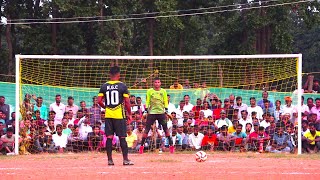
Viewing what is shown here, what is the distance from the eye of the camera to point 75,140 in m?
19.8

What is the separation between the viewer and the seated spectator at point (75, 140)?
64.8 feet

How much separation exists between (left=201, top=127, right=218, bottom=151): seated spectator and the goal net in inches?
69.8

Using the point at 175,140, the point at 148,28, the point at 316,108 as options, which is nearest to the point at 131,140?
the point at 175,140

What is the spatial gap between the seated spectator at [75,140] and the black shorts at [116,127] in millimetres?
5769

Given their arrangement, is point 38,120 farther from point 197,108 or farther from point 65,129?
point 197,108

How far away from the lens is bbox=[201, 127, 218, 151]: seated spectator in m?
20.0

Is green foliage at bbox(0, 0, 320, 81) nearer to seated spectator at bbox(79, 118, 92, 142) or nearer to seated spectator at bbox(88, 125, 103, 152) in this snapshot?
seated spectator at bbox(79, 118, 92, 142)

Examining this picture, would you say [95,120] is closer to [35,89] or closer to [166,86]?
[35,89]

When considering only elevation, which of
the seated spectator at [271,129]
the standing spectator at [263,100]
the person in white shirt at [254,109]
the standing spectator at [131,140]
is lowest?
the standing spectator at [131,140]

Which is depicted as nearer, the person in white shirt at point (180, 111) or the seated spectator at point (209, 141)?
the seated spectator at point (209, 141)

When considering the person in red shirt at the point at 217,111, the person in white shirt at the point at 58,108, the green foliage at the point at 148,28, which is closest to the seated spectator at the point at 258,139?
the person in red shirt at the point at 217,111

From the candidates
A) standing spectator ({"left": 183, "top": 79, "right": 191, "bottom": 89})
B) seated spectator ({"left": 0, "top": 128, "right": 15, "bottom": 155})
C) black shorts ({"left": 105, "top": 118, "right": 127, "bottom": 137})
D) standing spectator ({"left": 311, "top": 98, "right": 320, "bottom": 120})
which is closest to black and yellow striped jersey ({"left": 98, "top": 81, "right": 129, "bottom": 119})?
black shorts ({"left": 105, "top": 118, "right": 127, "bottom": 137})

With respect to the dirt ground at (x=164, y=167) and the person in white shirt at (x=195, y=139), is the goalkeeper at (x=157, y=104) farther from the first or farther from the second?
the person in white shirt at (x=195, y=139)

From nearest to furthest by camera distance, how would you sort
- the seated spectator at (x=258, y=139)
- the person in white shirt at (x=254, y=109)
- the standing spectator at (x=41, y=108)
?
the seated spectator at (x=258, y=139)
the standing spectator at (x=41, y=108)
the person in white shirt at (x=254, y=109)
